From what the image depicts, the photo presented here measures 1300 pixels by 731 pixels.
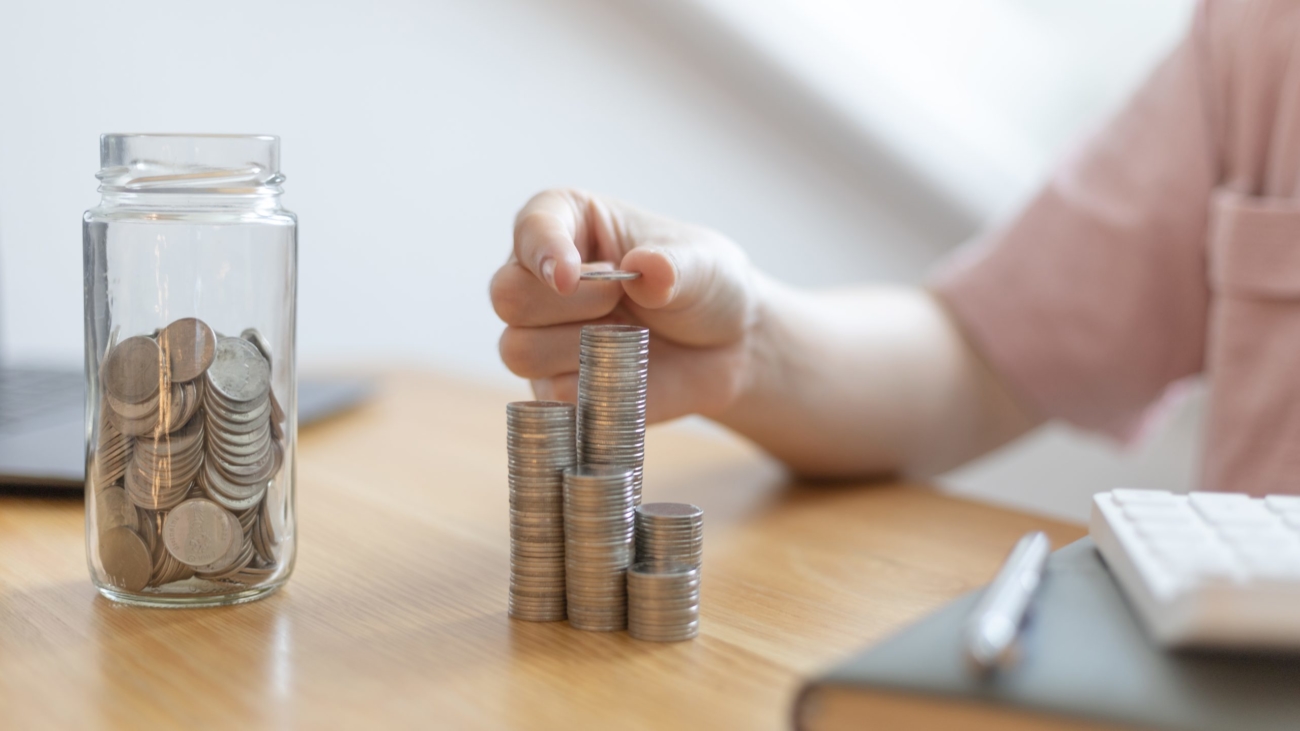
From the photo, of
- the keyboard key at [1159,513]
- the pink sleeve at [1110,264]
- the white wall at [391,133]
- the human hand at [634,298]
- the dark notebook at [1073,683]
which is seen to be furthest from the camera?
the white wall at [391,133]

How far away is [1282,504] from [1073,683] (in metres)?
0.19

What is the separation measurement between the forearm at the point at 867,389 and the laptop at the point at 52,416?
397 mm

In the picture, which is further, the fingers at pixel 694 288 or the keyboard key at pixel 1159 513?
the fingers at pixel 694 288

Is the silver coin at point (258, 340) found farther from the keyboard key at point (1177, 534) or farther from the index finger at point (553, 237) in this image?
the keyboard key at point (1177, 534)

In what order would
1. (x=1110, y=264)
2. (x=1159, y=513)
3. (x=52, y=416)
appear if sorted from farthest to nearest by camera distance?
(x=1110, y=264)
(x=52, y=416)
(x=1159, y=513)

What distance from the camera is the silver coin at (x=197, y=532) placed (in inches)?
18.7

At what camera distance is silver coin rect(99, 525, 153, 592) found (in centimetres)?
49

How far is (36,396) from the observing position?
891 mm

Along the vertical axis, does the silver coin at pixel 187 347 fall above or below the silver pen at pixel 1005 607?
Answer: above

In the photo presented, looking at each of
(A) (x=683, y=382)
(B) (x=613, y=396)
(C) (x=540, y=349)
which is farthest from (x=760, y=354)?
(B) (x=613, y=396)

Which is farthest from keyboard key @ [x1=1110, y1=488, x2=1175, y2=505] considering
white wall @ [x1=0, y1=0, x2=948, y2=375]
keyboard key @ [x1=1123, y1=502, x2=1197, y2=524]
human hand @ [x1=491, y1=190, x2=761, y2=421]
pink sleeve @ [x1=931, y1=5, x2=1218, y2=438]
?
white wall @ [x1=0, y1=0, x2=948, y2=375]

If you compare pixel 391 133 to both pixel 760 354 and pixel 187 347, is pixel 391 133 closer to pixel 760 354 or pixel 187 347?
pixel 760 354

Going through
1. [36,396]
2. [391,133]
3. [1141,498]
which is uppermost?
[391,133]

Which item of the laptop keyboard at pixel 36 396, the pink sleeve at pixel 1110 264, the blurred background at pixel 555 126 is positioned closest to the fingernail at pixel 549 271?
the laptop keyboard at pixel 36 396
